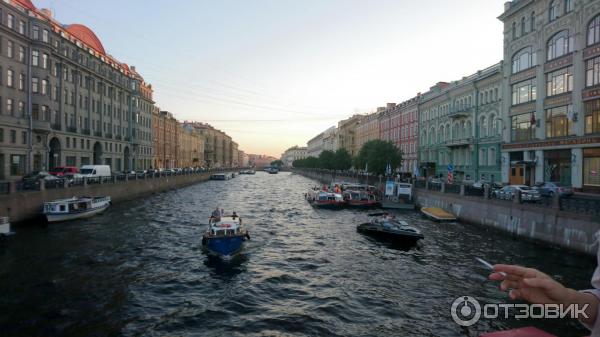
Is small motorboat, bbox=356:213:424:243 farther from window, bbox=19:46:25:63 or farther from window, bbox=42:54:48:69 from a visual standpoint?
window, bbox=42:54:48:69

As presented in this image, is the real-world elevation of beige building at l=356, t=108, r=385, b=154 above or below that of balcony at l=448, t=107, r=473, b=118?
above

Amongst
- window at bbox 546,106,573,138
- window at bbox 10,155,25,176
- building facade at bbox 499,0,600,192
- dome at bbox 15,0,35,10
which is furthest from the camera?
dome at bbox 15,0,35,10

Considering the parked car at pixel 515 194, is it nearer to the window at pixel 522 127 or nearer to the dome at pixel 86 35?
the window at pixel 522 127

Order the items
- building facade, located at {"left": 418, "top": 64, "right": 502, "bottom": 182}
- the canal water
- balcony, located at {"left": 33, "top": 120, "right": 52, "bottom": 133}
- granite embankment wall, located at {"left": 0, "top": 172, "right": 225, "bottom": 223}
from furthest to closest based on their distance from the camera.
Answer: building facade, located at {"left": 418, "top": 64, "right": 502, "bottom": 182}, balcony, located at {"left": 33, "top": 120, "right": 52, "bottom": 133}, granite embankment wall, located at {"left": 0, "top": 172, "right": 225, "bottom": 223}, the canal water

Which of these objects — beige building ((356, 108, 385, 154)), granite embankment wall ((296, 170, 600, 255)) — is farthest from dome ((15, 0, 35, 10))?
beige building ((356, 108, 385, 154))

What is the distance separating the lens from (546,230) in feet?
79.3

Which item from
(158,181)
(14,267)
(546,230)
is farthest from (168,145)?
(546,230)

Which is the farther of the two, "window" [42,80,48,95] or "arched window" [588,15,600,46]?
"window" [42,80,48,95]

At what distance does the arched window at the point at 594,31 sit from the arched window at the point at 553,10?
4.71m

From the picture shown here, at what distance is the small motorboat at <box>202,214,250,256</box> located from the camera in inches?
840

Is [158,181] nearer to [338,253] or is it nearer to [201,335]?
[338,253]

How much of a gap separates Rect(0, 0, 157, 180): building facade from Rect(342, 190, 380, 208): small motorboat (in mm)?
39072

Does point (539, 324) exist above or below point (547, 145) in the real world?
below

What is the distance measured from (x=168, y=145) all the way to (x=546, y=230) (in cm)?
10433
